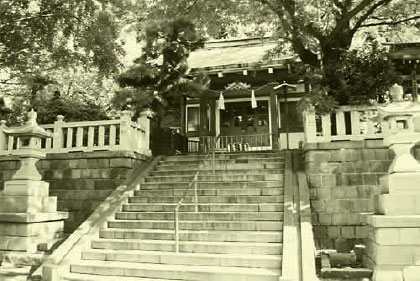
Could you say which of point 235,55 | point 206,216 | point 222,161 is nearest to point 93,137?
point 222,161

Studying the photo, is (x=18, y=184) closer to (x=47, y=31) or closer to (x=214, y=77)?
(x=47, y=31)

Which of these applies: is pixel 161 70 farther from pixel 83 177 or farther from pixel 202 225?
pixel 202 225

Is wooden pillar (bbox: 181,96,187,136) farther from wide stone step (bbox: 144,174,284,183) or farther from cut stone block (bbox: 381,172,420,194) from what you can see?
cut stone block (bbox: 381,172,420,194)

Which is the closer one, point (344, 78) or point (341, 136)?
point (341, 136)

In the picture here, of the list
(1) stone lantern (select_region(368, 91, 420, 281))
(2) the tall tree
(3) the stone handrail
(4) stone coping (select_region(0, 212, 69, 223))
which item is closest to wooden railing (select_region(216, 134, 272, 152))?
(3) the stone handrail

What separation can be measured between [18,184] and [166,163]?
14.3ft

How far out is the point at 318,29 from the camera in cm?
1135

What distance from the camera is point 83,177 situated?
10.9m

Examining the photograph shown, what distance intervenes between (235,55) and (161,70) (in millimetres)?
4949

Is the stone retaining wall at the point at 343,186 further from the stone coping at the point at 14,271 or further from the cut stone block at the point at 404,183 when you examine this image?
the stone coping at the point at 14,271

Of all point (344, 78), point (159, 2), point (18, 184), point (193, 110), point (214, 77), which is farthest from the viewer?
point (193, 110)

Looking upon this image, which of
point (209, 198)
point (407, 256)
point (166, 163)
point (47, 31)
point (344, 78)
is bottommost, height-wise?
point (407, 256)

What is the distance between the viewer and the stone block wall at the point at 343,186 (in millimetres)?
8938

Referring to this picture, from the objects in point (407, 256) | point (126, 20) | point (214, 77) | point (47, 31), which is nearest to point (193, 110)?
point (214, 77)
